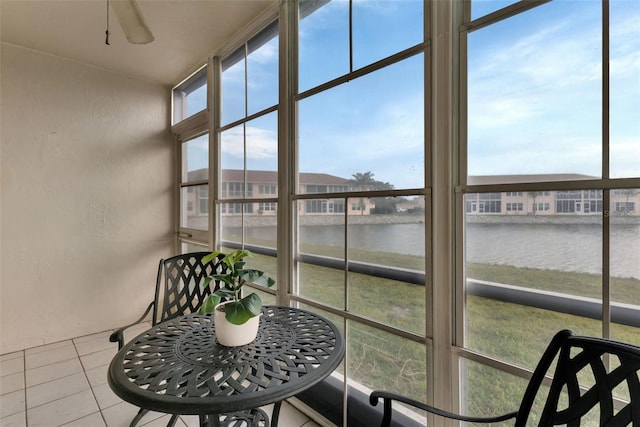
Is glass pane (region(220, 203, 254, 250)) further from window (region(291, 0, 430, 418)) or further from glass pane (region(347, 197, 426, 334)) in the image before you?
glass pane (region(347, 197, 426, 334))

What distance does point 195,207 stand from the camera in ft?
10.3

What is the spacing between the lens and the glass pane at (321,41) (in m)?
1.60

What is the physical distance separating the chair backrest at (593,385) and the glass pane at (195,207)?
2743 mm

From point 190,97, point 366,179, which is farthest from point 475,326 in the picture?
point 190,97

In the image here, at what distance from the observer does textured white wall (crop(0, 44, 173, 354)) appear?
8.36 feet

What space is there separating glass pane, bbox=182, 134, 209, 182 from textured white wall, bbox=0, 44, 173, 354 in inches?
8.7

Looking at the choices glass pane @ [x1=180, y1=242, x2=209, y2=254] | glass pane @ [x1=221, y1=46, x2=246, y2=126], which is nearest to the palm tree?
glass pane @ [x1=221, y1=46, x2=246, y2=126]

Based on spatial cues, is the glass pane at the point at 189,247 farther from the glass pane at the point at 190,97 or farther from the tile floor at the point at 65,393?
the glass pane at the point at 190,97

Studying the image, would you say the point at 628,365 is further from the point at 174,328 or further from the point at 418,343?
the point at 174,328

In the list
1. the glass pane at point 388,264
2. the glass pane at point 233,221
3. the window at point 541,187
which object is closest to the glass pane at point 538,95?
the window at point 541,187

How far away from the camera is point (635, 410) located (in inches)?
26.7

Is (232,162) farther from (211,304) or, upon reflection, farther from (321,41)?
(211,304)

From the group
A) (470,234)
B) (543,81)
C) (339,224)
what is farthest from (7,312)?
(543,81)

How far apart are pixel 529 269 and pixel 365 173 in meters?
0.81
